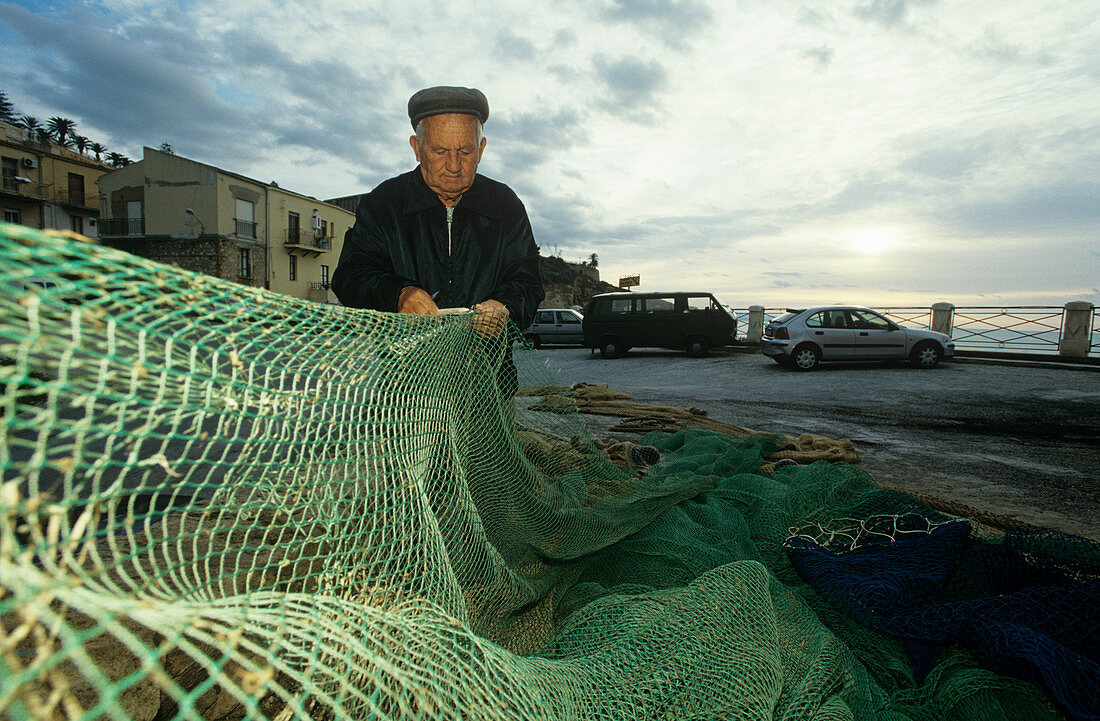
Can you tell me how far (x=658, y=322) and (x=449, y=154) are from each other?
1429 centimetres

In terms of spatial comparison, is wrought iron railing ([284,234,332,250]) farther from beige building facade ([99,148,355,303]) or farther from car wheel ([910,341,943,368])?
car wheel ([910,341,943,368])

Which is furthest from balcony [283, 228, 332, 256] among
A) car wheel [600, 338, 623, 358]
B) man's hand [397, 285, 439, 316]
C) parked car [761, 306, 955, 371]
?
man's hand [397, 285, 439, 316]

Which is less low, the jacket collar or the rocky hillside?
the rocky hillside

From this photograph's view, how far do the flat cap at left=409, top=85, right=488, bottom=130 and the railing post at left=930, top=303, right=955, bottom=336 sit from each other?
18327 millimetres

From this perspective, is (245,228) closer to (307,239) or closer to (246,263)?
(246,263)

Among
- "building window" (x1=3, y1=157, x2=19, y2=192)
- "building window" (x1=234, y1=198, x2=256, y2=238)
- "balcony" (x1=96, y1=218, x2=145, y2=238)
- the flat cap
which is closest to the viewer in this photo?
the flat cap

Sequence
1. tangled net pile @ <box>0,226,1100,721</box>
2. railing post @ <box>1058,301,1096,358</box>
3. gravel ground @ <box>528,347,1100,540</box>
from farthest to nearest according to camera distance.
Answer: railing post @ <box>1058,301,1096,358</box>, gravel ground @ <box>528,347,1100,540</box>, tangled net pile @ <box>0,226,1100,721</box>

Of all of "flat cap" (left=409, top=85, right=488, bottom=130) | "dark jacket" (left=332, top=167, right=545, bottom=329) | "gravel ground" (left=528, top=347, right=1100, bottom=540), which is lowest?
"gravel ground" (left=528, top=347, right=1100, bottom=540)

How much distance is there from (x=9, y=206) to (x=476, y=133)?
1775 inches

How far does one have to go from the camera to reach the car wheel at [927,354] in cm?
1261

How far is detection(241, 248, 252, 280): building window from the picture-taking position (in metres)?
32.6

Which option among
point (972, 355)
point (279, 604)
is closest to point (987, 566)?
point (279, 604)

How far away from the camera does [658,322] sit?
16500 millimetres

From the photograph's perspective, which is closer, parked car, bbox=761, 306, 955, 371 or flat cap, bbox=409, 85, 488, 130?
flat cap, bbox=409, 85, 488, 130
